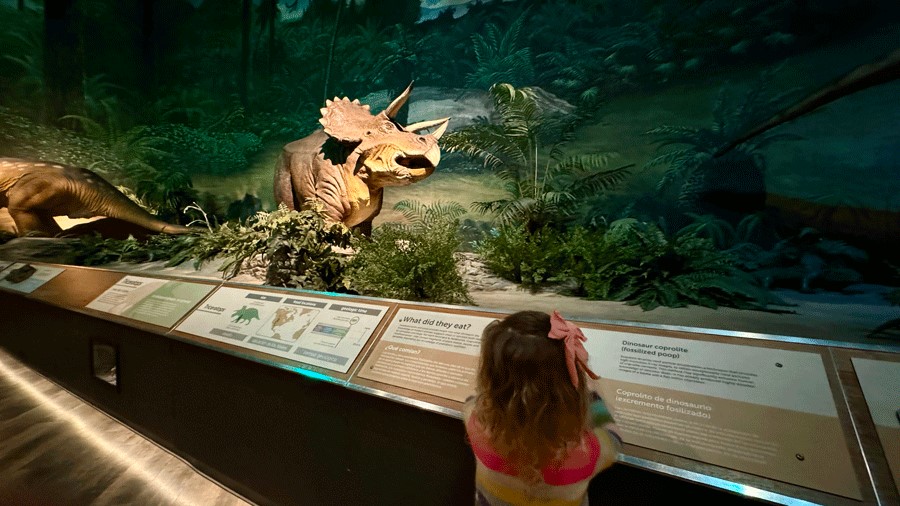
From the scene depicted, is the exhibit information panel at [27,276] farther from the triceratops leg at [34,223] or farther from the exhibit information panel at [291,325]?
the triceratops leg at [34,223]

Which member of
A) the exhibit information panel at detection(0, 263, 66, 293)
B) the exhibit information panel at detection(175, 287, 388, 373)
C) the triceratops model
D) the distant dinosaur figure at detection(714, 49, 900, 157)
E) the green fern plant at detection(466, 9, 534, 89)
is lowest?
the exhibit information panel at detection(175, 287, 388, 373)

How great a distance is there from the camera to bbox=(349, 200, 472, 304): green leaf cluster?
9.36 ft

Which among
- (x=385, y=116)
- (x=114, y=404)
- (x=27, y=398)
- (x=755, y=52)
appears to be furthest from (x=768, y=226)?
(x=27, y=398)

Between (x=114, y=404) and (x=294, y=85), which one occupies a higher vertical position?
(x=294, y=85)

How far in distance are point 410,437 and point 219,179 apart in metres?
9.02

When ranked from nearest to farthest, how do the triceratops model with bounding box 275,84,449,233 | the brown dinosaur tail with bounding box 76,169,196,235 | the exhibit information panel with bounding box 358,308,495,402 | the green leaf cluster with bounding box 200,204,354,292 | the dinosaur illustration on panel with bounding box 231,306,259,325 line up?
the exhibit information panel with bounding box 358,308,495,402 → the dinosaur illustration on panel with bounding box 231,306,259,325 → the green leaf cluster with bounding box 200,204,354,292 → the triceratops model with bounding box 275,84,449,233 → the brown dinosaur tail with bounding box 76,169,196,235

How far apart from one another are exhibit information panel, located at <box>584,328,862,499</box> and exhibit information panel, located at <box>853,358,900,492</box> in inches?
2.7

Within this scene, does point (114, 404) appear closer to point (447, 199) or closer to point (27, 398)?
point (27, 398)

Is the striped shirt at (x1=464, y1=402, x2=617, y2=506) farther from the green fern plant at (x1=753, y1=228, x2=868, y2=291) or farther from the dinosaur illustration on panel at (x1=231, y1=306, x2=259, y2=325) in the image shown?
the green fern plant at (x1=753, y1=228, x2=868, y2=291)

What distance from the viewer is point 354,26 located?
22.5ft

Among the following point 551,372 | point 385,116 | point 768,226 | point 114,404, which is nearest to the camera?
point 551,372

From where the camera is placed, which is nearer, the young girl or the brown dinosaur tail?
the young girl

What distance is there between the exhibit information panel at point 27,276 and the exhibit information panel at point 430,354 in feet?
11.9

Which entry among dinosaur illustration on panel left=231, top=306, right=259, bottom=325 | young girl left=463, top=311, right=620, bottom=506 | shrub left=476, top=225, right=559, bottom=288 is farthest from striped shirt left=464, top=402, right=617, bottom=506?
shrub left=476, top=225, right=559, bottom=288
